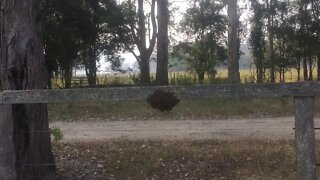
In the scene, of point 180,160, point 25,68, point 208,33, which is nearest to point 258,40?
point 208,33

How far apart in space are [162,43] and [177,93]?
23.3 m

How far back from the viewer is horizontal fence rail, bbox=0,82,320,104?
487 centimetres

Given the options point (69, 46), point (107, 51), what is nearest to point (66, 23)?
point (69, 46)

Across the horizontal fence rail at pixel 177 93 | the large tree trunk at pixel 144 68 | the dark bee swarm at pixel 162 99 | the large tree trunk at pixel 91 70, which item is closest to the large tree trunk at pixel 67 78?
the large tree trunk at pixel 91 70

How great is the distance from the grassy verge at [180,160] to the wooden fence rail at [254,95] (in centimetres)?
350

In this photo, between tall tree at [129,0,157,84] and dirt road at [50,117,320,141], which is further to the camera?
tall tree at [129,0,157,84]

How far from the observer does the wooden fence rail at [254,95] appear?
4.86m

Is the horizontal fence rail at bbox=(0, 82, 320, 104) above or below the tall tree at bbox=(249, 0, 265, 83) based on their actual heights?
below

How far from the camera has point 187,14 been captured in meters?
32.9

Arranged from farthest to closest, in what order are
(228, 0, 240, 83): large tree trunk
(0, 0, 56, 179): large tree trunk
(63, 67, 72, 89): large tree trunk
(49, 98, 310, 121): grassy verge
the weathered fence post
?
(63, 67, 72, 89): large tree trunk
(228, 0, 240, 83): large tree trunk
(49, 98, 310, 121): grassy verge
(0, 0, 56, 179): large tree trunk
the weathered fence post

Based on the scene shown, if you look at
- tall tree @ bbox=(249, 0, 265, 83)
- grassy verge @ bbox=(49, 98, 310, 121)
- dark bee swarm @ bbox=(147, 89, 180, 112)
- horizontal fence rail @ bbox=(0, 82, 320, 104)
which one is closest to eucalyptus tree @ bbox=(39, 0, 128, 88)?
grassy verge @ bbox=(49, 98, 310, 121)

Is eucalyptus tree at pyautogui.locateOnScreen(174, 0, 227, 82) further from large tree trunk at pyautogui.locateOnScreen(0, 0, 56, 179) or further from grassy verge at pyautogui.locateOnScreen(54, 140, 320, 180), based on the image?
large tree trunk at pyautogui.locateOnScreen(0, 0, 56, 179)

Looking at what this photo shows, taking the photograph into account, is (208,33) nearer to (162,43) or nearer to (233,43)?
(162,43)

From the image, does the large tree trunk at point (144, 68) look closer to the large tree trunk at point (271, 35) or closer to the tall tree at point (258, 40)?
the tall tree at point (258, 40)
